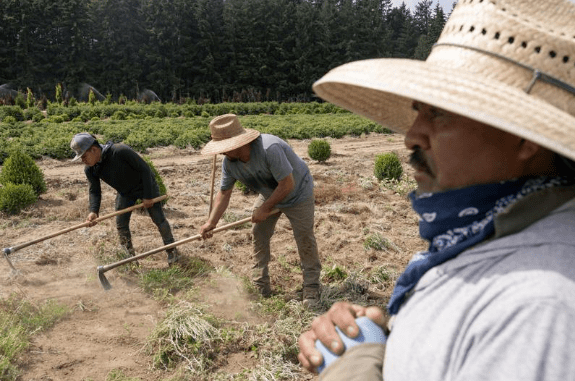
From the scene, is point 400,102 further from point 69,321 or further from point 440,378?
point 69,321

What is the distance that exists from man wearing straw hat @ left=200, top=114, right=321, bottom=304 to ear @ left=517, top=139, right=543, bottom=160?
3026mm

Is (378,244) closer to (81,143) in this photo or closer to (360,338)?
(81,143)

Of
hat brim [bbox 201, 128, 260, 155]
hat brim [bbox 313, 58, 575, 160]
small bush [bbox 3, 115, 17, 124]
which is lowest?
small bush [bbox 3, 115, 17, 124]

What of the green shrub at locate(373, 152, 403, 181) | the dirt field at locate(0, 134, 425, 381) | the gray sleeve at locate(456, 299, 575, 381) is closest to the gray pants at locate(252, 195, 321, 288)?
the dirt field at locate(0, 134, 425, 381)

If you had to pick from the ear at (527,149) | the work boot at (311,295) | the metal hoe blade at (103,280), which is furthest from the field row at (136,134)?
the ear at (527,149)

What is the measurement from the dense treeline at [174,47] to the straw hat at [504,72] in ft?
139

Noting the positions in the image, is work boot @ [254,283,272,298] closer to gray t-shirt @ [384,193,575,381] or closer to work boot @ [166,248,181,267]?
work boot @ [166,248,181,267]

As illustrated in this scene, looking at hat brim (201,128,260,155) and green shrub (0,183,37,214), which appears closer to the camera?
hat brim (201,128,260,155)

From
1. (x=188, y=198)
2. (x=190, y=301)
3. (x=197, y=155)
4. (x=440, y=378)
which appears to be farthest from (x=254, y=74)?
(x=440, y=378)

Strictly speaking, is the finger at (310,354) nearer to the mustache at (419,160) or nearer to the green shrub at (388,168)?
the mustache at (419,160)

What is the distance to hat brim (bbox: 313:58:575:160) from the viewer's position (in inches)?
33.8

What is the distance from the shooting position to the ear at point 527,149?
0.97 meters

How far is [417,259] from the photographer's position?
1.21m

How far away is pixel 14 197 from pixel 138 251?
3132 millimetres
